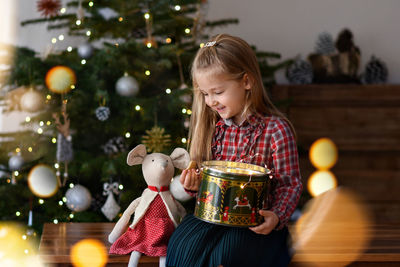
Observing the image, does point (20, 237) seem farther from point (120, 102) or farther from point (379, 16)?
point (379, 16)

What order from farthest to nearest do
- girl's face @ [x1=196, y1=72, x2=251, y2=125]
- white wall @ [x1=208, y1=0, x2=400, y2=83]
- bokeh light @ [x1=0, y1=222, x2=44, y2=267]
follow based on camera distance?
white wall @ [x1=208, y1=0, x2=400, y2=83], bokeh light @ [x1=0, y1=222, x2=44, y2=267], girl's face @ [x1=196, y1=72, x2=251, y2=125]

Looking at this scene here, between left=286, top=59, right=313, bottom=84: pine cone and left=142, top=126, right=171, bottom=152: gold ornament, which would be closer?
left=142, top=126, right=171, bottom=152: gold ornament

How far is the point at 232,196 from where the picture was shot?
50.5 inches

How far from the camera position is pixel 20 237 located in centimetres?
232

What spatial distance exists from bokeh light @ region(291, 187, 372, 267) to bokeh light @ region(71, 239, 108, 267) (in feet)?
1.82

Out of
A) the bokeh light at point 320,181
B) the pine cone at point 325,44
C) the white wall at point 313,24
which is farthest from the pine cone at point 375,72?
the bokeh light at point 320,181

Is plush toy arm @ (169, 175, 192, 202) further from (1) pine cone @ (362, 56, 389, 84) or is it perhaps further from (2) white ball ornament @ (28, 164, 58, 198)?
(1) pine cone @ (362, 56, 389, 84)

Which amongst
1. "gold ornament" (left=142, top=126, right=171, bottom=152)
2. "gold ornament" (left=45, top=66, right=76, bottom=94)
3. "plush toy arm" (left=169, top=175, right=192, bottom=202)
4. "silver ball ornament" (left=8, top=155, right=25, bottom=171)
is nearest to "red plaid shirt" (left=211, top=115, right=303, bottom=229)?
"plush toy arm" (left=169, top=175, right=192, bottom=202)

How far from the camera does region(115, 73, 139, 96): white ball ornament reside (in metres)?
2.16

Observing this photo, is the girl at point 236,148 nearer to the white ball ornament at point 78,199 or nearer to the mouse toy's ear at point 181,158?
the mouse toy's ear at point 181,158

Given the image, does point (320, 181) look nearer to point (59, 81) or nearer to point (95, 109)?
point (95, 109)

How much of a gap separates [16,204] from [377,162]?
6.31ft

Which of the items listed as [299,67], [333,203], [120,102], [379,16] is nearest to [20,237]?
[120,102]

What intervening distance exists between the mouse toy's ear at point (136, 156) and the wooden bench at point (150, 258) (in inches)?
10.5
